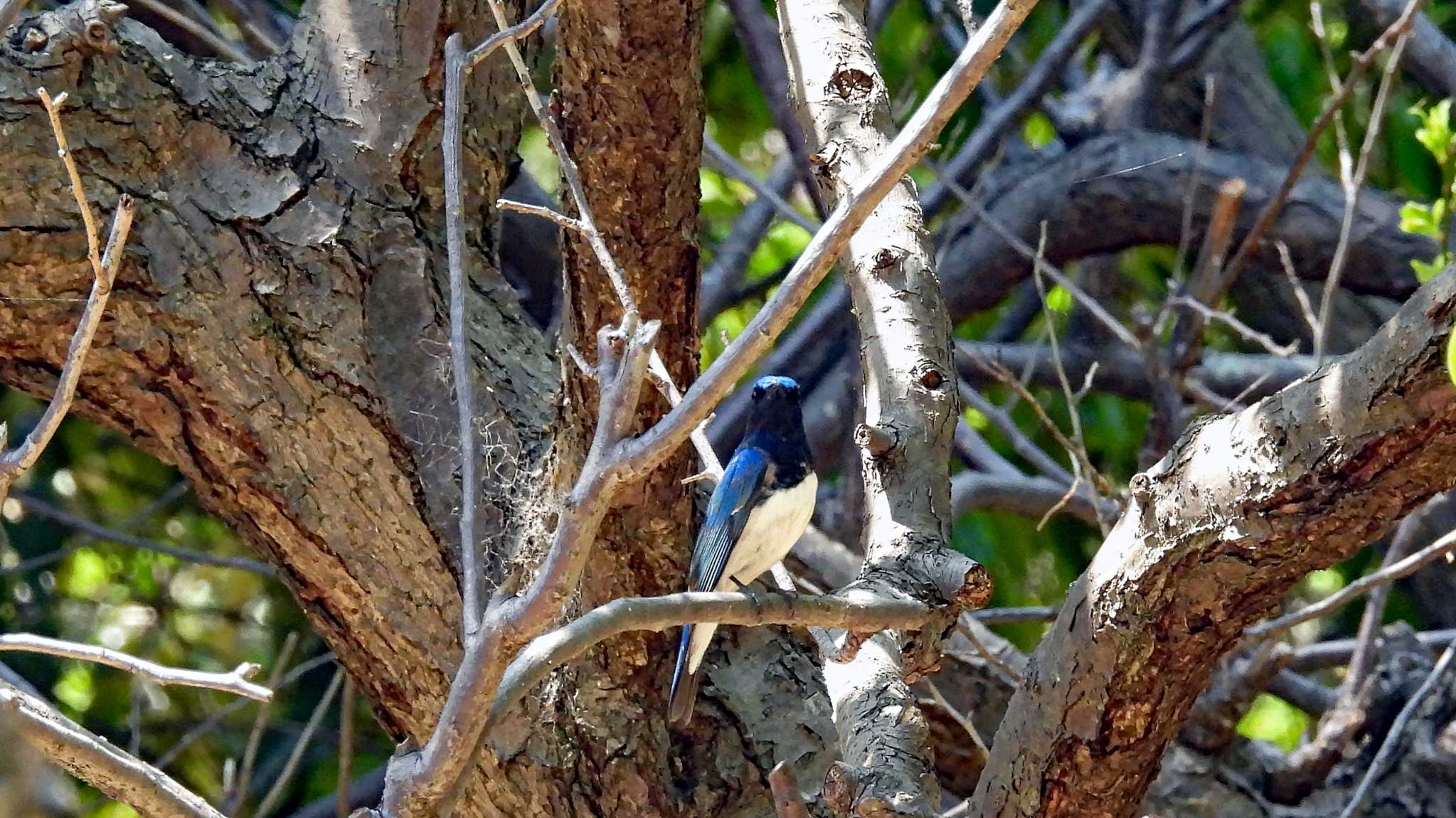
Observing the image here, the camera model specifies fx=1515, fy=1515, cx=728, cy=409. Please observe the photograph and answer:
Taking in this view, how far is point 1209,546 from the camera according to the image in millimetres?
1958

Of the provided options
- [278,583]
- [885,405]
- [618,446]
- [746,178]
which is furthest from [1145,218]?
[618,446]

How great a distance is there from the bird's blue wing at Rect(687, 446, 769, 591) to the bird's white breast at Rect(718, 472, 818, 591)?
21mm

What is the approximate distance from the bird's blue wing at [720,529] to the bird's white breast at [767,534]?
21 millimetres

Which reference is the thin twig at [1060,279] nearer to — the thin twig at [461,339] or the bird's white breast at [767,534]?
the bird's white breast at [767,534]

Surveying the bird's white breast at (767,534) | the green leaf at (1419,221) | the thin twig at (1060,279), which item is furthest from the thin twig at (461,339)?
the green leaf at (1419,221)

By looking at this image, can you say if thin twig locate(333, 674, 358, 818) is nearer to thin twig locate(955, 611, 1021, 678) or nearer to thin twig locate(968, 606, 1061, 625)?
thin twig locate(955, 611, 1021, 678)

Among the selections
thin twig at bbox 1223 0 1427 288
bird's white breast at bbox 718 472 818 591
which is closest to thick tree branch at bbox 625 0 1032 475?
bird's white breast at bbox 718 472 818 591

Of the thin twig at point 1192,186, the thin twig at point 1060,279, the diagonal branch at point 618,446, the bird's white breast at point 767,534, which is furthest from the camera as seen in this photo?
the thin twig at point 1192,186

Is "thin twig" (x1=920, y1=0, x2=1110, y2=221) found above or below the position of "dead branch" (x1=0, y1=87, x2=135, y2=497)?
above

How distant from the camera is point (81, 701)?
5105mm

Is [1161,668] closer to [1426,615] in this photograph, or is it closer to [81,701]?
[1426,615]

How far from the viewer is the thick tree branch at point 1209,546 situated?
5.92ft

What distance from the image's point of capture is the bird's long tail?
8.60 ft

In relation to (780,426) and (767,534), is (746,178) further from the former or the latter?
(767,534)
